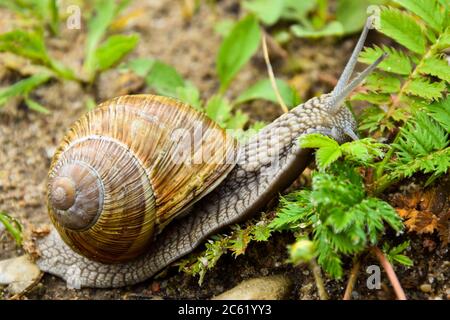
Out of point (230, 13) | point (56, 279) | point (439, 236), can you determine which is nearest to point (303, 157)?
point (439, 236)

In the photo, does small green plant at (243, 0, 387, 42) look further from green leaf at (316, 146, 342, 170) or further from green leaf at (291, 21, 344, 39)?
green leaf at (316, 146, 342, 170)

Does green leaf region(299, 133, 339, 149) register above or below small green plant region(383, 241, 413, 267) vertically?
above

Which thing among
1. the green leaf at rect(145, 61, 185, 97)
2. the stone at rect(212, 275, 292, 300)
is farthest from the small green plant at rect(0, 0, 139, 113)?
the stone at rect(212, 275, 292, 300)

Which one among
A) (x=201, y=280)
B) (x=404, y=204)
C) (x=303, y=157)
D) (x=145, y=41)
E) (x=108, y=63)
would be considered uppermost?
(x=145, y=41)

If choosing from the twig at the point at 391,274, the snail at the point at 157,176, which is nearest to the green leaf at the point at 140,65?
the snail at the point at 157,176

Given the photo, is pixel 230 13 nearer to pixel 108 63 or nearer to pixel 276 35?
pixel 276 35

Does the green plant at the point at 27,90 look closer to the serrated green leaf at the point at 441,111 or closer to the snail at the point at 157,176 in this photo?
the snail at the point at 157,176

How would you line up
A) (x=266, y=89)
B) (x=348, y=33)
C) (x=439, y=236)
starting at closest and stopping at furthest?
(x=439, y=236) → (x=266, y=89) → (x=348, y=33)
